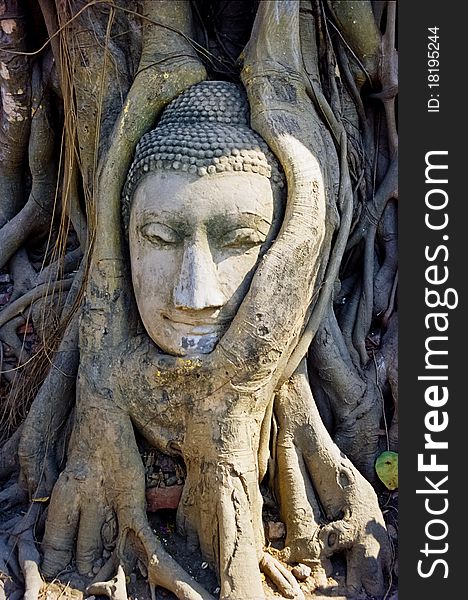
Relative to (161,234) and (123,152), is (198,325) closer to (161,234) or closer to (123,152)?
(161,234)

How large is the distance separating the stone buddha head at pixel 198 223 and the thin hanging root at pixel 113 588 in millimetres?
835

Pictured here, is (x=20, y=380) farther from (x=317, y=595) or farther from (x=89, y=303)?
(x=317, y=595)

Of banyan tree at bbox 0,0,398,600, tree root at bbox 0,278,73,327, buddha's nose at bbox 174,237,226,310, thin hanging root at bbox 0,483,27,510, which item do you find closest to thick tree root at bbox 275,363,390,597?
banyan tree at bbox 0,0,398,600

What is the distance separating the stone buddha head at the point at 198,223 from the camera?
266 centimetres

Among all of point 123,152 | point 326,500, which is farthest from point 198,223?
point 326,500

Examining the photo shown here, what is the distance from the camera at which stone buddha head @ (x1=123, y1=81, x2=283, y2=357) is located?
2.66 meters

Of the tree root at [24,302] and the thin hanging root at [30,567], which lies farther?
the tree root at [24,302]

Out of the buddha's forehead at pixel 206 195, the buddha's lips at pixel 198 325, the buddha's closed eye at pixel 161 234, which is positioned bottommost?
the buddha's lips at pixel 198 325

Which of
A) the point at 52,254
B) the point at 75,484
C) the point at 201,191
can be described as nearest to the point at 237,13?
the point at 201,191

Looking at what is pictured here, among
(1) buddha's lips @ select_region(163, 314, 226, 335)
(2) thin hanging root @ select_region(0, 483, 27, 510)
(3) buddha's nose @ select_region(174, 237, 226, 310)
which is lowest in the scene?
(2) thin hanging root @ select_region(0, 483, 27, 510)

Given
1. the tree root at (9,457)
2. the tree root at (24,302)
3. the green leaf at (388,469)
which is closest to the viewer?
the green leaf at (388,469)

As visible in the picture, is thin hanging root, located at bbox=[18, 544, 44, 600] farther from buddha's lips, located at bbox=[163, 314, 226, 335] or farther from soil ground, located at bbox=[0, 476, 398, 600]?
buddha's lips, located at bbox=[163, 314, 226, 335]

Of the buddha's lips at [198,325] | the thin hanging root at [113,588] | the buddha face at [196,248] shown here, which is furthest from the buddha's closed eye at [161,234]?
the thin hanging root at [113,588]

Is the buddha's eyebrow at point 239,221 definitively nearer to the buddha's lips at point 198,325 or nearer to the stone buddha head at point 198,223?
the stone buddha head at point 198,223
